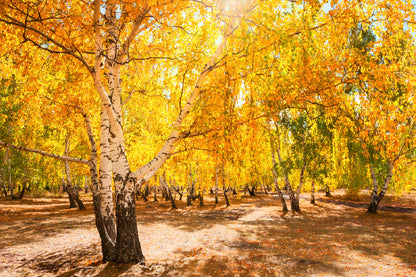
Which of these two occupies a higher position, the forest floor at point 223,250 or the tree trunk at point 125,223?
the tree trunk at point 125,223

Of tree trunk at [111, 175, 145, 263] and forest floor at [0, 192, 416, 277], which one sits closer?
tree trunk at [111, 175, 145, 263]

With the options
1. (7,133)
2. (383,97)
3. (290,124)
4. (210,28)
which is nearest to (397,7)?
(383,97)

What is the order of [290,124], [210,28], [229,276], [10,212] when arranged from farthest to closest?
[290,124] → [10,212] → [210,28] → [229,276]

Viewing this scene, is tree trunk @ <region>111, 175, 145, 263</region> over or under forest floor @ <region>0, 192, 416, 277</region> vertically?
over

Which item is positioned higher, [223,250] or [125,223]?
[125,223]

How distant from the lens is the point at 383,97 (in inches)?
192

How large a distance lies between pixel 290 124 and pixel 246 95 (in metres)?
15.0

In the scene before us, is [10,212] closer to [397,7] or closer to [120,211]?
[120,211]

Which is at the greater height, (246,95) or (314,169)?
(246,95)

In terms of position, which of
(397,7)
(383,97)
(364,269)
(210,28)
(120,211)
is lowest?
(364,269)

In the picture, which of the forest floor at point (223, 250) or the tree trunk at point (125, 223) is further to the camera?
the forest floor at point (223, 250)

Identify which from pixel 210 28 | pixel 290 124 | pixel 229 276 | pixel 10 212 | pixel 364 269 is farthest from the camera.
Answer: pixel 290 124

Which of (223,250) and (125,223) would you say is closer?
(125,223)

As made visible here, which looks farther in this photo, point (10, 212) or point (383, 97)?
point (10, 212)
